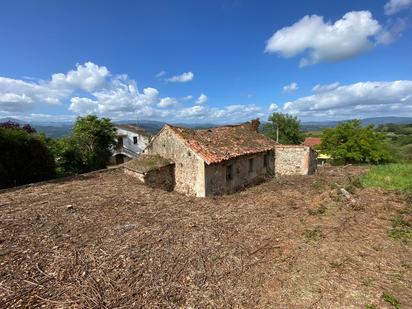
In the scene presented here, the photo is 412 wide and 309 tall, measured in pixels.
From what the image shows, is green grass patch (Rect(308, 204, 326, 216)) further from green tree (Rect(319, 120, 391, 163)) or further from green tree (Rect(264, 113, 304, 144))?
green tree (Rect(264, 113, 304, 144))

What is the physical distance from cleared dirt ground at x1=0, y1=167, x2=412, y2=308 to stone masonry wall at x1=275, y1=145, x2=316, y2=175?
28.3 ft

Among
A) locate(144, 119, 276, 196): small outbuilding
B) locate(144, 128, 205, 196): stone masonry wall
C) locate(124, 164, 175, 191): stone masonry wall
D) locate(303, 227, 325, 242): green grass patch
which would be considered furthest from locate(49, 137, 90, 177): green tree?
locate(303, 227, 325, 242): green grass patch

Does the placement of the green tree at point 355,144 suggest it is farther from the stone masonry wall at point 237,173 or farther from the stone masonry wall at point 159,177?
the stone masonry wall at point 159,177

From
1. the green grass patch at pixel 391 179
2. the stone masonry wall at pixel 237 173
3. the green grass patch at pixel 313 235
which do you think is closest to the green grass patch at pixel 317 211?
the green grass patch at pixel 313 235

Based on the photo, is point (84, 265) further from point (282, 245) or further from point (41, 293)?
point (282, 245)

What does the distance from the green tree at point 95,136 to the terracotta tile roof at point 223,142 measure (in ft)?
48.7

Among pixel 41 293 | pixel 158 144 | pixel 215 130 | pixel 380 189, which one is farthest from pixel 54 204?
pixel 380 189

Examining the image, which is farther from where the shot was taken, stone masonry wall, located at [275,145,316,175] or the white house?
the white house

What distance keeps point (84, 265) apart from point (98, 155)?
25205 mm

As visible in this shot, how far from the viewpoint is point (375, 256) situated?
6.93 m

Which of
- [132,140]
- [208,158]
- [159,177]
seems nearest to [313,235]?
[208,158]

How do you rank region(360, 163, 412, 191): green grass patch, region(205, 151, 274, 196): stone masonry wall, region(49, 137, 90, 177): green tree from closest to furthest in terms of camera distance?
region(205, 151, 274, 196): stone masonry wall → region(360, 163, 412, 191): green grass patch → region(49, 137, 90, 177): green tree

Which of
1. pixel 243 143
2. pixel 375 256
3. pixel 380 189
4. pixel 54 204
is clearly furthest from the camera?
pixel 243 143

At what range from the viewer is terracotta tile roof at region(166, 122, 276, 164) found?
13.7 metres
